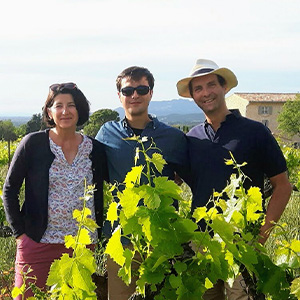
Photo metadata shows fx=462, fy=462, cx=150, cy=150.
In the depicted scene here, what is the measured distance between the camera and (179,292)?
1421 mm

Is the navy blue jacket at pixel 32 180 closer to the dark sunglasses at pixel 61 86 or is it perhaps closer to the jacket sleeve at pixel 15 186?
the jacket sleeve at pixel 15 186

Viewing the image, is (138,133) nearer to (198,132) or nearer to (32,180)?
(198,132)

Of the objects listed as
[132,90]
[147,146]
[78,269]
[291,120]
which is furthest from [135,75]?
[291,120]

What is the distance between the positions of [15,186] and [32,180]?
0.12 m

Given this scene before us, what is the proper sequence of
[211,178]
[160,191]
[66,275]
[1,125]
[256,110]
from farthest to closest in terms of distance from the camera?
[1,125] < [256,110] < [211,178] < [66,275] < [160,191]

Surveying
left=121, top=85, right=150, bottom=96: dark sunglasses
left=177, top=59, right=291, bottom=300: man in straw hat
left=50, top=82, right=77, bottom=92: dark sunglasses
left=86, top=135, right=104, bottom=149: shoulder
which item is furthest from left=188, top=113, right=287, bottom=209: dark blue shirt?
left=50, top=82, right=77, bottom=92: dark sunglasses

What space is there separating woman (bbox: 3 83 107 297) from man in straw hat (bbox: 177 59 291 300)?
642mm

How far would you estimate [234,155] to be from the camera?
2842 mm

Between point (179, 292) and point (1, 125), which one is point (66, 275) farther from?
point (1, 125)

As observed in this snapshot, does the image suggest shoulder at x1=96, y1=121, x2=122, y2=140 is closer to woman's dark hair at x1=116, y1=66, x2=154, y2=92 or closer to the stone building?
woman's dark hair at x1=116, y1=66, x2=154, y2=92

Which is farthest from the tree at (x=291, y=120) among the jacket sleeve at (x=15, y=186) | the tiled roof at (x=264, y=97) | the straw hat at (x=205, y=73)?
the jacket sleeve at (x=15, y=186)

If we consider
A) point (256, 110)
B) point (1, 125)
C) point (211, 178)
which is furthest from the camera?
point (1, 125)

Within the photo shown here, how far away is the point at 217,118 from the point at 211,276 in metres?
1.70

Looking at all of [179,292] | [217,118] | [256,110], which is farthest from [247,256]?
[256,110]
